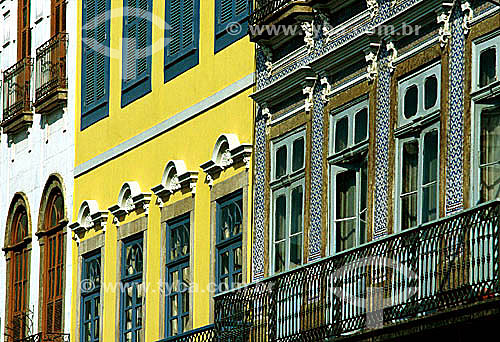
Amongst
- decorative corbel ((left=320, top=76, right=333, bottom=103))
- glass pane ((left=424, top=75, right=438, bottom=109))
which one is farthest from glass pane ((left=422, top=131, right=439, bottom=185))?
decorative corbel ((left=320, top=76, right=333, bottom=103))

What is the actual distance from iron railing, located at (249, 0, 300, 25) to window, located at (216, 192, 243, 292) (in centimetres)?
242

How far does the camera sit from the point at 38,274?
3195 cm

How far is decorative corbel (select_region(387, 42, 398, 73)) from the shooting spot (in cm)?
2073

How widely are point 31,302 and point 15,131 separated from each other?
343cm

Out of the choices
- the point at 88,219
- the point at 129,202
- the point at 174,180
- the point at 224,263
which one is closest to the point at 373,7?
the point at 224,263

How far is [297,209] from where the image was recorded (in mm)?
23219

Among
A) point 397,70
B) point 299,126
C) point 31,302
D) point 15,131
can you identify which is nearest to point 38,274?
point 31,302

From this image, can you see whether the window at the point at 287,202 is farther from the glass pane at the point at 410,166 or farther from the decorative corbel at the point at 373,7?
the glass pane at the point at 410,166

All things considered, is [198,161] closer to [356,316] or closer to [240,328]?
[240,328]

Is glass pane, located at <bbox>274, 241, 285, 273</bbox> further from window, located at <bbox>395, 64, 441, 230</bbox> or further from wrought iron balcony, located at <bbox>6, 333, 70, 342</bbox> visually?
wrought iron balcony, located at <bbox>6, 333, 70, 342</bbox>

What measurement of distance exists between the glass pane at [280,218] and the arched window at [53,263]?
7771mm

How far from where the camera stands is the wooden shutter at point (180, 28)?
26391mm

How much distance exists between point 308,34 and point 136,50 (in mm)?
6005

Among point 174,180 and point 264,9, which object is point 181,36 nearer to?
point 174,180
